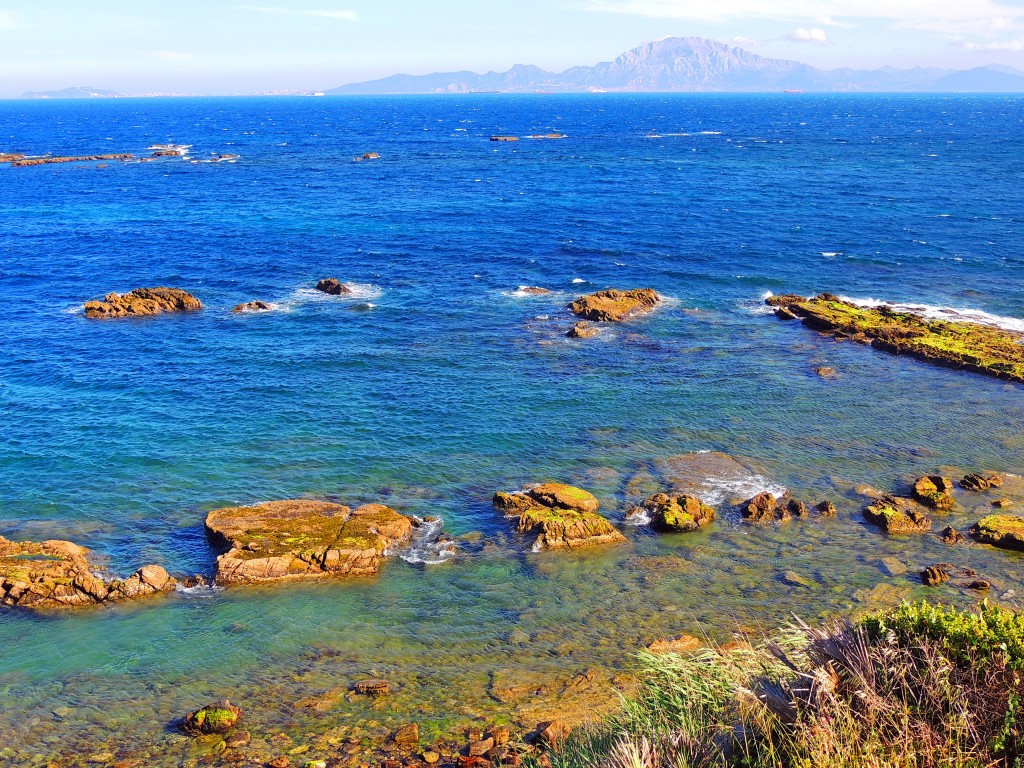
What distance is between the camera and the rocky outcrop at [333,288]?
7744cm

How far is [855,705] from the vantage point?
52.1 ft

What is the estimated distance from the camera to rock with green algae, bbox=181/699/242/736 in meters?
26.0

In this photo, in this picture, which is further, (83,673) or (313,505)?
(313,505)

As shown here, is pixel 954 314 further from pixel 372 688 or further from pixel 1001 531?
pixel 372 688

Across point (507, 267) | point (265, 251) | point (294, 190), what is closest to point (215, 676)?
point (507, 267)

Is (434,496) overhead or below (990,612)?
below

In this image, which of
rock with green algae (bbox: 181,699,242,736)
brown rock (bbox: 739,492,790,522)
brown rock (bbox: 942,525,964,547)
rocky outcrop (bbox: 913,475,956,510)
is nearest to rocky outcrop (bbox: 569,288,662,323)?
brown rock (bbox: 739,492,790,522)

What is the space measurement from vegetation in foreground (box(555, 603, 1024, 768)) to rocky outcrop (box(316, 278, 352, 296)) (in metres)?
64.1

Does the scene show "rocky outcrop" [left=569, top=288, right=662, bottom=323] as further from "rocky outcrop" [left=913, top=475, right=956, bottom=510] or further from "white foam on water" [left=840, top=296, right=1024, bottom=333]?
"rocky outcrop" [left=913, top=475, right=956, bottom=510]

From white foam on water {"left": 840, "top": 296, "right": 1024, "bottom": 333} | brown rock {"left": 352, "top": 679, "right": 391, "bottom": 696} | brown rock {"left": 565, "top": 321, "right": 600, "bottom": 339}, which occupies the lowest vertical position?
brown rock {"left": 352, "top": 679, "right": 391, "bottom": 696}

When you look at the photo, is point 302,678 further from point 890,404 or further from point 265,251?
point 265,251

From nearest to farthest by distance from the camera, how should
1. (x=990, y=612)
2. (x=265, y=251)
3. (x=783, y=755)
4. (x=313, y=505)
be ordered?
(x=783, y=755), (x=990, y=612), (x=313, y=505), (x=265, y=251)

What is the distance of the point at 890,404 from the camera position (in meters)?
52.4

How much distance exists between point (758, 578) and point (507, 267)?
56.7 metres
